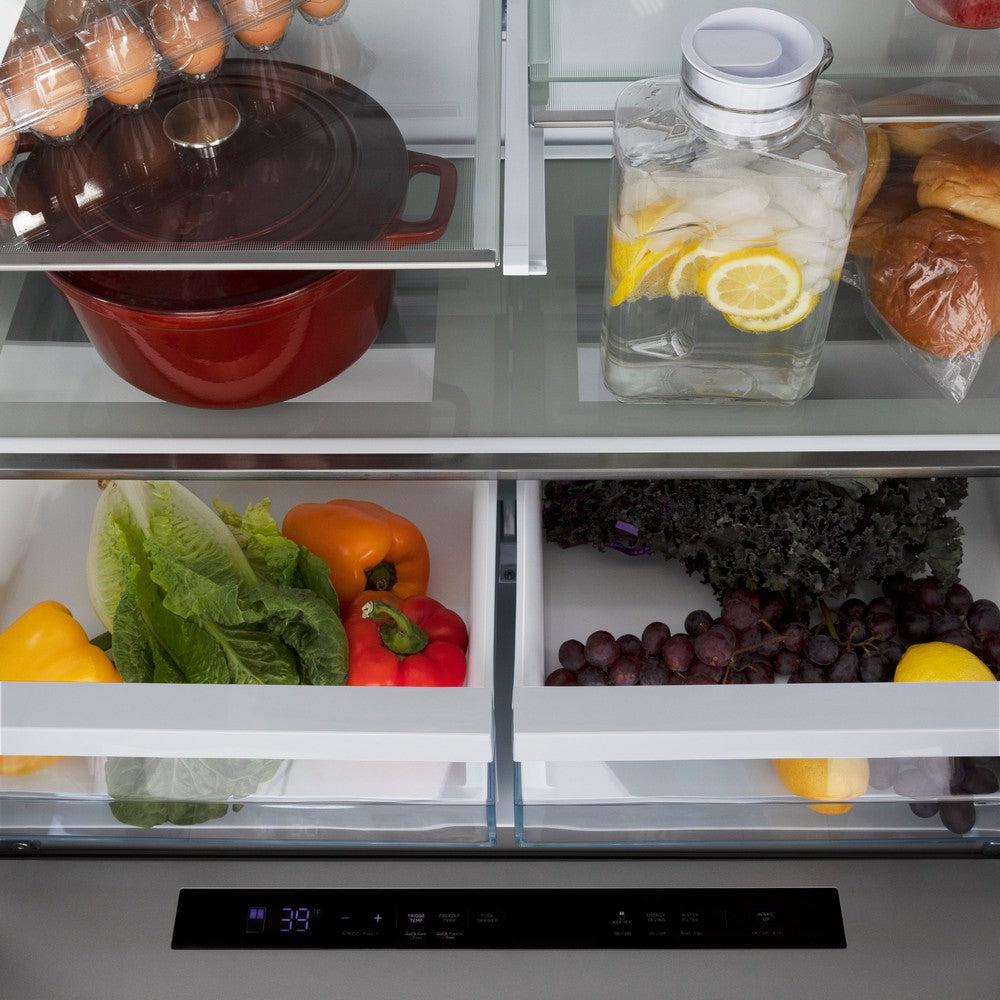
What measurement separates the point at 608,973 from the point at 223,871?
0.40m

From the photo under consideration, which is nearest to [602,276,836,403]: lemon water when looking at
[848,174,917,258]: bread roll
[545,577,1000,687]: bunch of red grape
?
[848,174,917,258]: bread roll

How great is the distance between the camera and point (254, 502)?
126 cm

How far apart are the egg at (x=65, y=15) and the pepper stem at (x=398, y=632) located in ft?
1.83

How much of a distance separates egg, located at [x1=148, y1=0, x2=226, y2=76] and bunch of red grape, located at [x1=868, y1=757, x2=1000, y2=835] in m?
0.79

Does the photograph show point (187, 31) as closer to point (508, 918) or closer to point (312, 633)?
point (312, 633)

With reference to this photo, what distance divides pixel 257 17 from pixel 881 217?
495 mm

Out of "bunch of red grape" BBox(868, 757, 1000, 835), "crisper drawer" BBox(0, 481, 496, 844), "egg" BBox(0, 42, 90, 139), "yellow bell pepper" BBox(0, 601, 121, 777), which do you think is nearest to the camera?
"egg" BBox(0, 42, 90, 139)

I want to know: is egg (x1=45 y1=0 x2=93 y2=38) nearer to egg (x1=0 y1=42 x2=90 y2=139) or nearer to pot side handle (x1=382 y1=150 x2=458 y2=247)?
egg (x1=0 y1=42 x2=90 y2=139)

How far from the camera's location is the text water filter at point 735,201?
66 cm

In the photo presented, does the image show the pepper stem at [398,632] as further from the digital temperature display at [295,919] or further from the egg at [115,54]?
the egg at [115,54]

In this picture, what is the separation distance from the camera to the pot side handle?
2.37 ft

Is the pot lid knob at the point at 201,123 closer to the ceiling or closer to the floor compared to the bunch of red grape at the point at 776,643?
closer to the ceiling

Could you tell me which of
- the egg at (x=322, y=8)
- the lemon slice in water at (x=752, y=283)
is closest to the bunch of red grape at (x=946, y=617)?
the lemon slice in water at (x=752, y=283)

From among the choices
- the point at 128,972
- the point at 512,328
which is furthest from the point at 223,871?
the point at 512,328
